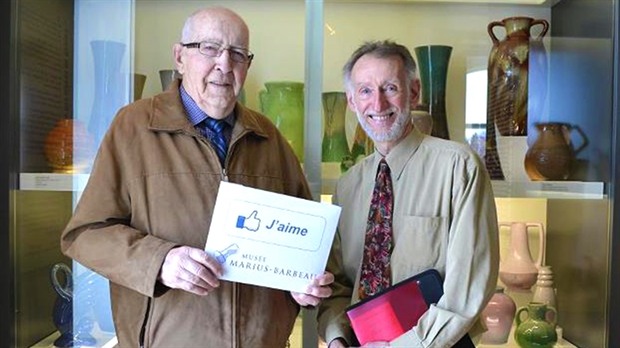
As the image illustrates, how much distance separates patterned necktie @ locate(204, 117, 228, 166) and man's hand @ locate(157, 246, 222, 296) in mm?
256

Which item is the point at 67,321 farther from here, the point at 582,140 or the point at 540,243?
the point at 582,140

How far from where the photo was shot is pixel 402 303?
1.25 m

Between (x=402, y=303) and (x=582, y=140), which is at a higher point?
(x=582, y=140)

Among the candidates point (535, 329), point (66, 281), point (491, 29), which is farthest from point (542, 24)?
point (66, 281)

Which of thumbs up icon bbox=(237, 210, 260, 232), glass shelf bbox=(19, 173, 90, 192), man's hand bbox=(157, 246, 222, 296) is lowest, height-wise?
man's hand bbox=(157, 246, 222, 296)

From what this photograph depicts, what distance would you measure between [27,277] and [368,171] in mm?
917

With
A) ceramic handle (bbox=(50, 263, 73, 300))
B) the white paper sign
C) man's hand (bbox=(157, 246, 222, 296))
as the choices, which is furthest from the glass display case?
man's hand (bbox=(157, 246, 222, 296))

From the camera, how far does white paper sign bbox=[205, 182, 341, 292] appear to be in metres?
1.15

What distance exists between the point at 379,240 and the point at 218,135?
1.30 feet

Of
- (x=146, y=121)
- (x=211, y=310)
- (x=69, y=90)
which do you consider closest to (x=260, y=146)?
(x=146, y=121)

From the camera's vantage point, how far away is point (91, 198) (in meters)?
1.23

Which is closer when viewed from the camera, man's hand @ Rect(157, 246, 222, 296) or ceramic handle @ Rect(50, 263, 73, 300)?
man's hand @ Rect(157, 246, 222, 296)

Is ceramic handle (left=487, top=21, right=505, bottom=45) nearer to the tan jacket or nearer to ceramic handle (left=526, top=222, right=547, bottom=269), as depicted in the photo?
ceramic handle (left=526, top=222, right=547, bottom=269)

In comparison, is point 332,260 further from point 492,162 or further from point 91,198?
point 492,162
